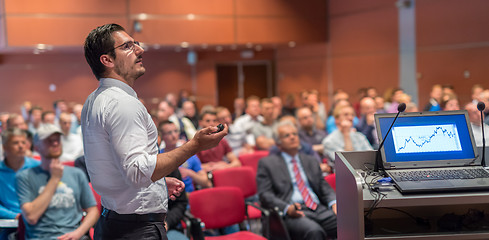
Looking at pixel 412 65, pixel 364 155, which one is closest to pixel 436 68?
pixel 412 65

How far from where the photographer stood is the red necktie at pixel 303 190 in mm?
4367

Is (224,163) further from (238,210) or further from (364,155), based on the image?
(364,155)

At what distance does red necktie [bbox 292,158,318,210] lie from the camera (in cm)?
437

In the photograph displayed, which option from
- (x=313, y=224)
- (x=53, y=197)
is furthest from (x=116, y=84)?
(x=313, y=224)

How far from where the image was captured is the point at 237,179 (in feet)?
16.5

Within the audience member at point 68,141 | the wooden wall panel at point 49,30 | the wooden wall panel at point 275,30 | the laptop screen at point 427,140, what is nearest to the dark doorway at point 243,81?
the wooden wall panel at point 275,30

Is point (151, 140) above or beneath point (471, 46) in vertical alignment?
beneath

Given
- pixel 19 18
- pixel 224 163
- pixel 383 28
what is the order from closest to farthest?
pixel 224 163, pixel 19 18, pixel 383 28

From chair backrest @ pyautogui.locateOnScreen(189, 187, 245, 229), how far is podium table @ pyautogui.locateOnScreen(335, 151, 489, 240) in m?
1.78

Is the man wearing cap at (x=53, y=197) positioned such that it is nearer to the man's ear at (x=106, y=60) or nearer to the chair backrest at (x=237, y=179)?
the chair backrest at (x=237, y=179)

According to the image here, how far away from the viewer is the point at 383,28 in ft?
35.8

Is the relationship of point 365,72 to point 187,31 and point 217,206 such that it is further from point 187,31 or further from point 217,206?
point 217,206

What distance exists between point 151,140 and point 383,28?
9.76m

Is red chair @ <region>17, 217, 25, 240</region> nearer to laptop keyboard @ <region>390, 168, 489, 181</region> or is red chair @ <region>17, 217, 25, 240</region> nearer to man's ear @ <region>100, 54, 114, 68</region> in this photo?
man's ear @ <region>100, 54, 114, 68</region>
